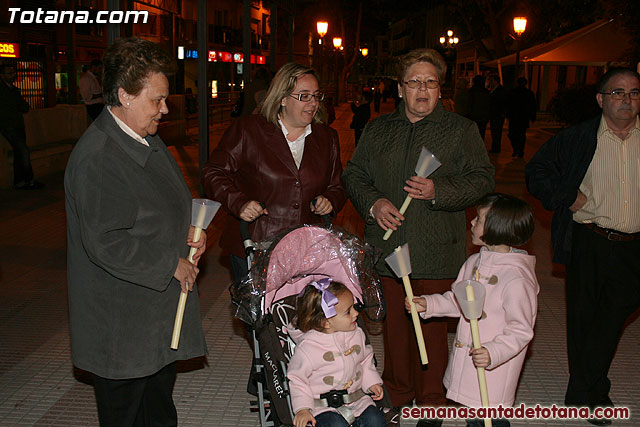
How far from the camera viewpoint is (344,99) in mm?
55875

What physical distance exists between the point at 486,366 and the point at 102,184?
6.55 feet

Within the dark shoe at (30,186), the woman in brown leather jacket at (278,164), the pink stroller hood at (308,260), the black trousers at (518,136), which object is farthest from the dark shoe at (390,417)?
the black trousers at (518,136)

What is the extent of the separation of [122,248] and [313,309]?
1093 millimetres

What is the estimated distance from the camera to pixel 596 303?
14.4ft

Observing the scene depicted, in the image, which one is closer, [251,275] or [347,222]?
[251,275]

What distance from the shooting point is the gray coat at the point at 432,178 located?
4.09m

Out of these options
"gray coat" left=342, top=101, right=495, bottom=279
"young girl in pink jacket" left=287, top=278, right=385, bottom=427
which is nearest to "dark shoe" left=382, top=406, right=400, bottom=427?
"young girl in pink jacket" left=287, top=278, right=385, bottom=427

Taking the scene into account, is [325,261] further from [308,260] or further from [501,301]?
[501,301]

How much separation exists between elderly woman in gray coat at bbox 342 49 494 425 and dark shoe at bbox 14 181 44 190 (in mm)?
9862

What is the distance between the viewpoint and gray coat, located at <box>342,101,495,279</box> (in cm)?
409

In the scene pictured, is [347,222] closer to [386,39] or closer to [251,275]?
[251,275]

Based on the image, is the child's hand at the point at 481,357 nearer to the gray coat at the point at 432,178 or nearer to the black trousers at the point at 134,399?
the gray coat at the point at 432,178

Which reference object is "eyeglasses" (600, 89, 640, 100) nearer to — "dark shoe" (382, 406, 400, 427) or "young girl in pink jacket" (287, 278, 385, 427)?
"young girl in pink jacket" (287, 278, 385, 427)

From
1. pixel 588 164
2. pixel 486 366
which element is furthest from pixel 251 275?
pixel 588 164
